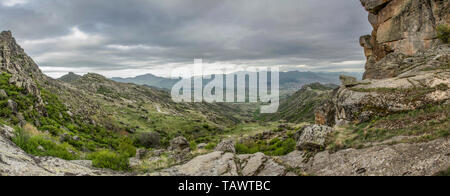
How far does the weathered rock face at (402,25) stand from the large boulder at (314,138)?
19639 mm

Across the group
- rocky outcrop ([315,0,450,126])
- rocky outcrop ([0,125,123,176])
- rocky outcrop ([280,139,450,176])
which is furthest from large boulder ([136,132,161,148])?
rocky outcrop ([280,139,450,176])

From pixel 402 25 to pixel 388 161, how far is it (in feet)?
133

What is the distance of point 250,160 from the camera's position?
47.0 ft

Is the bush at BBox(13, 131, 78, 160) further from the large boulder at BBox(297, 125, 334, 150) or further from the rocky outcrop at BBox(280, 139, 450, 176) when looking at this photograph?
the large boulder at BBox(297, 125, 334, 150)

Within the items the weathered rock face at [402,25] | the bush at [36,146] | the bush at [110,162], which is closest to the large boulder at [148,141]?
the bush at [36,146]

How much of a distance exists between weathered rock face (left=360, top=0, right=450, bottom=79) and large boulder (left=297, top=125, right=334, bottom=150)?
773 inches

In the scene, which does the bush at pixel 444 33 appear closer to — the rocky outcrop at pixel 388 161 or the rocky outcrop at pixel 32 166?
the rocky outcrop at pixel 388 161

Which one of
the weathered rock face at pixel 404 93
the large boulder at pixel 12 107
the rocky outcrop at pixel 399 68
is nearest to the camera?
the weathered rock face at pixel 404 93

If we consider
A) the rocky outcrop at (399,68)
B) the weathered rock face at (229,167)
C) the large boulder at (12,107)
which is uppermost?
the rocky outcrop at (399,68)

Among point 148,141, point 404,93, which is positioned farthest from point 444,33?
point 148,141

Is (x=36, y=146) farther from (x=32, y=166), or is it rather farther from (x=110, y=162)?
(x=32, y=166)

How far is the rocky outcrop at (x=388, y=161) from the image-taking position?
8.94 metres

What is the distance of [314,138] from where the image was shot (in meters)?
17.2
